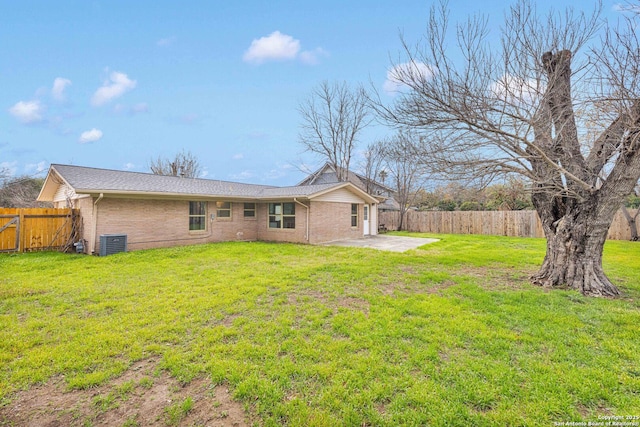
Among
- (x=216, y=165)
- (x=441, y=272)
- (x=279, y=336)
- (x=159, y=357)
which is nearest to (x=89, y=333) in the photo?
(x=159, y=357)

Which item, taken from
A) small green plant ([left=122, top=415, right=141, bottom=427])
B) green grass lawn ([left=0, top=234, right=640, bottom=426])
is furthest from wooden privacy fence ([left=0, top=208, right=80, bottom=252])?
small green plant ([left=122, top=415, right=141, bottom=427])

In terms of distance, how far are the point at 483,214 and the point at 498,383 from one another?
1742cm

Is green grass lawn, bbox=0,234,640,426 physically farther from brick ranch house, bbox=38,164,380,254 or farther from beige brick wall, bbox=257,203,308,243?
beige brick wall, bbox=257,203,308,243

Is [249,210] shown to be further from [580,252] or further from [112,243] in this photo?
[580,252]

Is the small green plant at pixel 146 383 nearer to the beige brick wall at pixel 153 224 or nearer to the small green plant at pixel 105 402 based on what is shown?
the small green plant at pixel 105 402

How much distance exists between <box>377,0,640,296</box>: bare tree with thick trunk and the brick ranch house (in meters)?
7.37

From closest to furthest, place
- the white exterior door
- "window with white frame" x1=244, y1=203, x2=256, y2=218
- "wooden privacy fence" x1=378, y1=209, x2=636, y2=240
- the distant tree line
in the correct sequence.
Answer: "window with white frame" x1=244, y1=203, x2=256, y2=218, "wooden privacy fence" x1=378, y1=209, x2=636, y2=240, the distant tree line, the white exterior door

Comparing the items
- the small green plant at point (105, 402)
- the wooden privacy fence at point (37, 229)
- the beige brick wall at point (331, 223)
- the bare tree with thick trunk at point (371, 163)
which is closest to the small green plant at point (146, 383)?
the small green plant at point (105, 402)

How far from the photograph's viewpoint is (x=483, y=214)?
17625 millimetres

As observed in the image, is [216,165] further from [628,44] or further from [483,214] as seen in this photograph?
[628,44]

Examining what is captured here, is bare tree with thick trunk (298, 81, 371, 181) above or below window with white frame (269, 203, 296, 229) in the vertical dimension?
above

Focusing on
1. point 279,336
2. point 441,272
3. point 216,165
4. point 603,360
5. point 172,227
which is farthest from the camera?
point 216,165

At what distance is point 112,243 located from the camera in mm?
9438

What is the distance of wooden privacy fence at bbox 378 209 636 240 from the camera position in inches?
559
